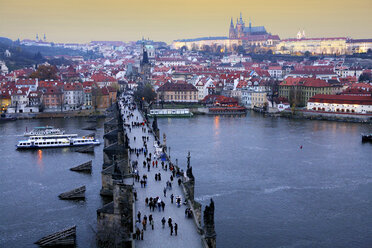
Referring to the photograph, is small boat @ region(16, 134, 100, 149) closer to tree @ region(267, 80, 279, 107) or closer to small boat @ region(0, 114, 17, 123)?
small boat @ region(0, 114, 17, 123)

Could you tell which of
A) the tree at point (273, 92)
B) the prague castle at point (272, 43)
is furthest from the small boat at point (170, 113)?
the prague castle at point (272, 43)

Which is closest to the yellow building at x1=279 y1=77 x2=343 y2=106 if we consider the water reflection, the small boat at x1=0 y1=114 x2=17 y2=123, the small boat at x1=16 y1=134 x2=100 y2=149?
the small boat at x1=16 y1=134 x2=100 y2=149

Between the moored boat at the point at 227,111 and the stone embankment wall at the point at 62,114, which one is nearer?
the stone embankment wall at the point at 62,114

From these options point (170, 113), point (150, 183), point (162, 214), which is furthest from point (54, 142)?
point (162, 214)

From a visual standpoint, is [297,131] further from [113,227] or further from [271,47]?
[271,47]

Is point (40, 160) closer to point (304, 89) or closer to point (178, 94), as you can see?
point (178, 94)

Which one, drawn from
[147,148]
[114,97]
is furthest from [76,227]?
[114,97]

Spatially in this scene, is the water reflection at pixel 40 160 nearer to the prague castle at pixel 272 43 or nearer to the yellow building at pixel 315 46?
the prague castle at pixel 272 43
